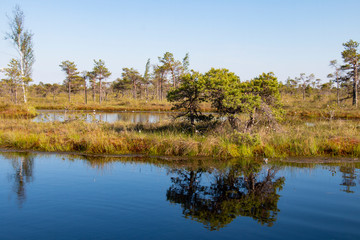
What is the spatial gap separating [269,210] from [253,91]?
28.6 ft

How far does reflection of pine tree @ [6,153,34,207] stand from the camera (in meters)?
8.93

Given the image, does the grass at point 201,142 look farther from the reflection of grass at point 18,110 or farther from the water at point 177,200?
the reflection of grass at point 18,110

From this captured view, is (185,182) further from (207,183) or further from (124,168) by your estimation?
(124,168)

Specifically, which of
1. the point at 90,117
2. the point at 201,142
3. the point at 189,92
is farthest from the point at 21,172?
the point at 90,117

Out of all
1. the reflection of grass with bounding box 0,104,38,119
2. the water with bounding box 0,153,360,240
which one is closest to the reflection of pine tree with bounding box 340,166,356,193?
the water with bounding box 0,153,360,240

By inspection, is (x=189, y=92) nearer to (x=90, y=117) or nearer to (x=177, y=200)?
(x=177, y=200)

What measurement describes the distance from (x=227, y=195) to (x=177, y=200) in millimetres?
1568

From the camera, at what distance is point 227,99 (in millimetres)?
14023

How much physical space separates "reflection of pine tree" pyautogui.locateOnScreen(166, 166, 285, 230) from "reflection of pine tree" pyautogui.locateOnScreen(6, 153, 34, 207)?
4614mm

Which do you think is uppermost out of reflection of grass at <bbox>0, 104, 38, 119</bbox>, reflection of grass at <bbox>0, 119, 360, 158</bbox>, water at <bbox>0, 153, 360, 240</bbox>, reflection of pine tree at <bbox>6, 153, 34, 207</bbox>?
reflection of grass at <bbox>0, 104, 38, 119</bbox>

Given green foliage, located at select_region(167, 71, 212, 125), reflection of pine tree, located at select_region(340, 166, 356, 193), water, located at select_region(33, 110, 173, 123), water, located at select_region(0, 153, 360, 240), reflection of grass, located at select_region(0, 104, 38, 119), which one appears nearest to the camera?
water, located at select_region(0, 153, 360, 240)

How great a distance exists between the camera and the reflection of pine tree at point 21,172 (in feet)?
29.3

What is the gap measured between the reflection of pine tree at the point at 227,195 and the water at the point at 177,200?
3 cm

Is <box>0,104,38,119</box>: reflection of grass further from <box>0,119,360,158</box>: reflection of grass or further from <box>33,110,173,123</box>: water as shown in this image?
<box>0,119,360,158</box>: reflection of grass
